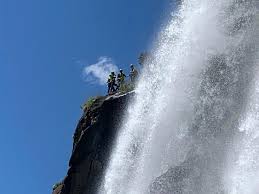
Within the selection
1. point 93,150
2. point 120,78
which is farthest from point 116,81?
point 93,150

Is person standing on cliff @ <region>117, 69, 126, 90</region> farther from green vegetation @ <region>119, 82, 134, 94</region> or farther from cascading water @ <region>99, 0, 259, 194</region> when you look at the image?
cascading water @ <region>99, 0, 259, 194</region>

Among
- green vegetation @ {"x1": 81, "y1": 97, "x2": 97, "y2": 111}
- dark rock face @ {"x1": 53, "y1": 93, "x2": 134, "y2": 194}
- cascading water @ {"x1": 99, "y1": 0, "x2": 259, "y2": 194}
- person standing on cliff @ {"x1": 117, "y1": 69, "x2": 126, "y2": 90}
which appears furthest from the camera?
person standing on cliff @ {"x1": 117, "y1": 69, "x2": 126, "y2": 90}

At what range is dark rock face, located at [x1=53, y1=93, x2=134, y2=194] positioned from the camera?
39.5m

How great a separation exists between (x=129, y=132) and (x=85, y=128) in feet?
22.6

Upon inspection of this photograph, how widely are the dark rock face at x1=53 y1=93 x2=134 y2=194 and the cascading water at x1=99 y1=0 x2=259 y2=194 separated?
3.16 metres

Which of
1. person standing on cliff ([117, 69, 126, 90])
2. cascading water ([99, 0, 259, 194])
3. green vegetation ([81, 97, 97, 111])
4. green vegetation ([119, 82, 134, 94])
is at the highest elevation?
person standing on cliff ([117, 69, 126, 90])

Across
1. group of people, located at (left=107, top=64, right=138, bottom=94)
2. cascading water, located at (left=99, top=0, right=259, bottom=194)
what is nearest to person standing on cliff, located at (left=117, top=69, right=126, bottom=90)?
group of people, located at (left=107, top=64, right=138, bottom=94)

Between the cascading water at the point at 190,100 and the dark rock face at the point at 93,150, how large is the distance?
10.4 feet

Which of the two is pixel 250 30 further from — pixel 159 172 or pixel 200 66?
pixel 159 172

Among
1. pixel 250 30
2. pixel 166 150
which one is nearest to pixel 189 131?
pixel 166 150

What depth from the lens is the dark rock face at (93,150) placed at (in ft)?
130

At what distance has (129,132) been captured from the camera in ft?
115

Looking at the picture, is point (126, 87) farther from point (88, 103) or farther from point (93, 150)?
point (93, 150)

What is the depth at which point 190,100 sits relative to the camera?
110ft
